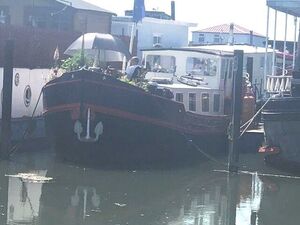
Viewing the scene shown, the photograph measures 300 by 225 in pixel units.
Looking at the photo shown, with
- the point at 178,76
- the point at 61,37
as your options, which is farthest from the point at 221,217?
the point at 61,37

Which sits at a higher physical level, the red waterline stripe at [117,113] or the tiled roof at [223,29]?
the tiled roof at [223,29]

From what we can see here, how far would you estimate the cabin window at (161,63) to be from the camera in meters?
19.7

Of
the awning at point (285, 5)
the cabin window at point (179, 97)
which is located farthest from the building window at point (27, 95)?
the awning at point (285, 5)

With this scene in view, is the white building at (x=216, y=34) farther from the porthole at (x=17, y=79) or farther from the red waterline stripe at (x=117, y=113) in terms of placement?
the red waterline stripe at (x=117, y=113)

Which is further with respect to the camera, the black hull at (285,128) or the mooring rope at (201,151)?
the mooring rope at (201,151)

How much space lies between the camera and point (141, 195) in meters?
14.1

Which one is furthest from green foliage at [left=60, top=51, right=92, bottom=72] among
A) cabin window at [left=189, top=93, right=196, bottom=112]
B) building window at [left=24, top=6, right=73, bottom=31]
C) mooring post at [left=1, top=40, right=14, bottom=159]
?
building window at [left=24, top=6, right=73, bottom=31]

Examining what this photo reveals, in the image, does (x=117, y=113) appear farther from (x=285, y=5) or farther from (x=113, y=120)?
(x=285, y=5)

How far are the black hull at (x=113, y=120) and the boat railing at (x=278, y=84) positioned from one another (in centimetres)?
213

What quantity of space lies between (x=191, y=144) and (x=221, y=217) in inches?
208

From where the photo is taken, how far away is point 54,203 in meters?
13.1

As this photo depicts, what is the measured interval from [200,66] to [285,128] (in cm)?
423

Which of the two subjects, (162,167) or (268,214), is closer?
(268,214)

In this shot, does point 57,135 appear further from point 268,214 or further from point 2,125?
point 268,214
